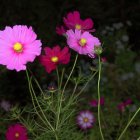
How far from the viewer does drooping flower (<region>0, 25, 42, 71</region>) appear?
138 centimetres

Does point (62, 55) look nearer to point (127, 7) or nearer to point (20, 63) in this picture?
point (20, 63)

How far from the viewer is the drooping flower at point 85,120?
2820mm

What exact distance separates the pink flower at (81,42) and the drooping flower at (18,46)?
144 millimetres

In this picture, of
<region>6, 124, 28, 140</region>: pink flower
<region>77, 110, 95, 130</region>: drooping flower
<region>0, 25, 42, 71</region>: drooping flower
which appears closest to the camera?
<region>0, 25, 42, 71</region>: drooping flower

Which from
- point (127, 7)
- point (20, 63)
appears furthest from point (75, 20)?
point (127, 7)

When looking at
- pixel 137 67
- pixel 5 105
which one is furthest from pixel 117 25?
pixel 5 105

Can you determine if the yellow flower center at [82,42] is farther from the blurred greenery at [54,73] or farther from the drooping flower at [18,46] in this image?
the blurred greenery at [54,73]

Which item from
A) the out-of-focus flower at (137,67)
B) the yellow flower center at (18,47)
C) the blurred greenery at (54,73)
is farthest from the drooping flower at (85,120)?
the yellow flower center at (18,47)

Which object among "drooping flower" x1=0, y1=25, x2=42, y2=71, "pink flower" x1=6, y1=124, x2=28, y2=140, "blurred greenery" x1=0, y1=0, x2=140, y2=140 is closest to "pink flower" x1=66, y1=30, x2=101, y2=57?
"drooping flower" x1=0, y1=25, x2=42, y2=71

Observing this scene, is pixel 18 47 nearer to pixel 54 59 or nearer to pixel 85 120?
pixel 54 59

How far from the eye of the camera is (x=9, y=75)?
3.83m

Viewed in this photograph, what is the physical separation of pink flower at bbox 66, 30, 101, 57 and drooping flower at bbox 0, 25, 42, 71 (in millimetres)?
144

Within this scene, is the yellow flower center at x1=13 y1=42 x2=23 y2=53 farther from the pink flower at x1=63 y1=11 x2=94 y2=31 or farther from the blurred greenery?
the blurred greenery

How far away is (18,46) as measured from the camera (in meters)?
1.42
